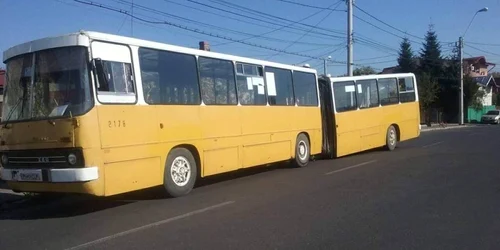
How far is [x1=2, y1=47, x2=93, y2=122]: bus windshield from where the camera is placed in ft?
26.9

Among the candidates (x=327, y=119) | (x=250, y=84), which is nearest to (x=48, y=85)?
(x=250, y=84)

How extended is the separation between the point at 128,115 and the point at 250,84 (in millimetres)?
4337

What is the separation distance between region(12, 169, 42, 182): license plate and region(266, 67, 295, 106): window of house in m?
6.41

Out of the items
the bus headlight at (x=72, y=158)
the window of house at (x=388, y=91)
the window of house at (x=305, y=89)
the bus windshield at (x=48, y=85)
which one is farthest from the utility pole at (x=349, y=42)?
the bus headlight at (x=72, y=158)

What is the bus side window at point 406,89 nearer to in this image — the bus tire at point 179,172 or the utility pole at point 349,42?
the utility pole at point 349,42

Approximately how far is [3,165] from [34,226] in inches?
66.3

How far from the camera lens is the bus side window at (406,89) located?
2019 centimetres

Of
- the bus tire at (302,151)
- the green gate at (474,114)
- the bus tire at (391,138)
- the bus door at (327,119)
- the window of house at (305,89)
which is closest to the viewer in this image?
the bus tire at (302,151)

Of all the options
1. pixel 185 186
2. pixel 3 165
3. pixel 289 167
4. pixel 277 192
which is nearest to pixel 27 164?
pixel 3 165

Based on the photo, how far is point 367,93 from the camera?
18.3 meters

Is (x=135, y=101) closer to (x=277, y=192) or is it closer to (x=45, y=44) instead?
(x=45, y=44)

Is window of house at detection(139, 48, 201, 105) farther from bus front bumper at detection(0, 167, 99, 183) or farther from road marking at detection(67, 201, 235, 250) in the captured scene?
road marking at detection(67, 201, 235, 250)

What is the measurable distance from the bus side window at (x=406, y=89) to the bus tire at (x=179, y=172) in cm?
1211

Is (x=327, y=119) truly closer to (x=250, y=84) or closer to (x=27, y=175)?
(x=250, y=84)
